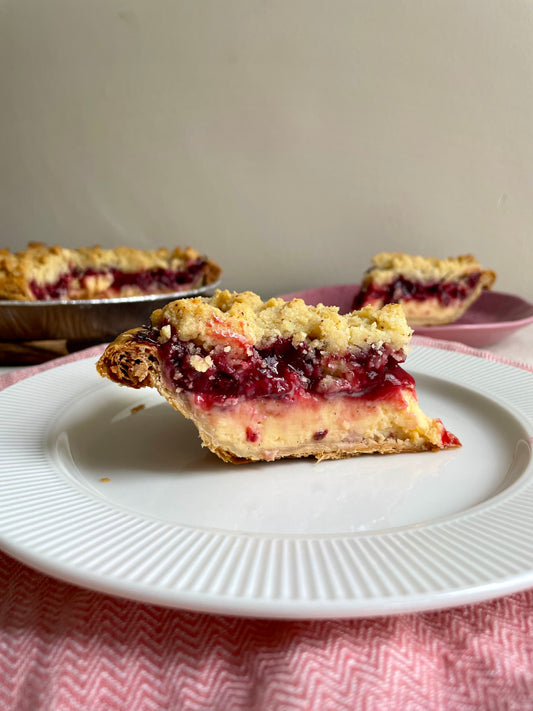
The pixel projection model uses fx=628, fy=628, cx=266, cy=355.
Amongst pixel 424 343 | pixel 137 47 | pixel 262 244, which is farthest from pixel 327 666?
pixel 137 47

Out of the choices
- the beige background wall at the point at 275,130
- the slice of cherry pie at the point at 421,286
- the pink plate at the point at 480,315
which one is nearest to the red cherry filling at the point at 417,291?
A: the slice of cherry pie at the point at 421,286

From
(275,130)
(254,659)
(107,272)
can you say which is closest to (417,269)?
(275,130)

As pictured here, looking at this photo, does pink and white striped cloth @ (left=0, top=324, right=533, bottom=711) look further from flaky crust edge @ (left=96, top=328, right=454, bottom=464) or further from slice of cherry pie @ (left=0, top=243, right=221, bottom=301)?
slice of cherry pie @ (left=0, top=243, right=221, bottom=301)

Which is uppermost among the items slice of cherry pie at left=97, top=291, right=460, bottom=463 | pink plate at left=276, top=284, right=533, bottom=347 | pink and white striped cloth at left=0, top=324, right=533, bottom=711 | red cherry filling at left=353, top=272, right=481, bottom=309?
slice of cherry pie at left=97, top=291, right=460, bottom=463

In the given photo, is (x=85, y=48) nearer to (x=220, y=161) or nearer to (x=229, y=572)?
(x=220, y=161)

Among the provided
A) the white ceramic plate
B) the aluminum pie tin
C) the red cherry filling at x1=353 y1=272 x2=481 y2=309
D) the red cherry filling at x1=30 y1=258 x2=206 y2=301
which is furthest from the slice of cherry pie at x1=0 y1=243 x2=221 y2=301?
the white ceramic plate

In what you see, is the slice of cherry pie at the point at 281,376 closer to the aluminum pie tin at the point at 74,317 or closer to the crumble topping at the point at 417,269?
the aluminum pie tin at the point at 74,317
